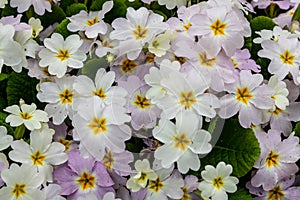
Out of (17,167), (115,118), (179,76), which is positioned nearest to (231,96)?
(179,76)

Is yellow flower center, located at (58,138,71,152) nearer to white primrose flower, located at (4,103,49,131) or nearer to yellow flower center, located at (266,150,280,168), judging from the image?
white primrose flower, located at (4,103,49,131)

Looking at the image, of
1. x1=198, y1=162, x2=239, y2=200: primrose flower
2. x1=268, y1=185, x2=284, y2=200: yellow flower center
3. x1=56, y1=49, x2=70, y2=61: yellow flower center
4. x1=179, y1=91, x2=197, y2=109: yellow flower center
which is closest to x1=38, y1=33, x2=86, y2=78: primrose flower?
x1=56, y1=49, x2=70, y2=61: yellow flower center

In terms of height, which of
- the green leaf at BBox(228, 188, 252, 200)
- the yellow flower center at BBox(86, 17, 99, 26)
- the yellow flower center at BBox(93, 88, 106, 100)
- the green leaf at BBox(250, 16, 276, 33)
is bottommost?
the green leaf at BBox(228, 188, 252, 200)

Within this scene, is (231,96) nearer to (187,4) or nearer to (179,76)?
(179,76)

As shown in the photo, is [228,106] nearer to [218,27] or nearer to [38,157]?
[218,27]

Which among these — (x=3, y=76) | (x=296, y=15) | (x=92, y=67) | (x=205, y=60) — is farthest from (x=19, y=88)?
(x=296, y=15)

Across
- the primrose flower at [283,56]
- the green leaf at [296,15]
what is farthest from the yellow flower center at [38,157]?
the green leaf at [296,15]
